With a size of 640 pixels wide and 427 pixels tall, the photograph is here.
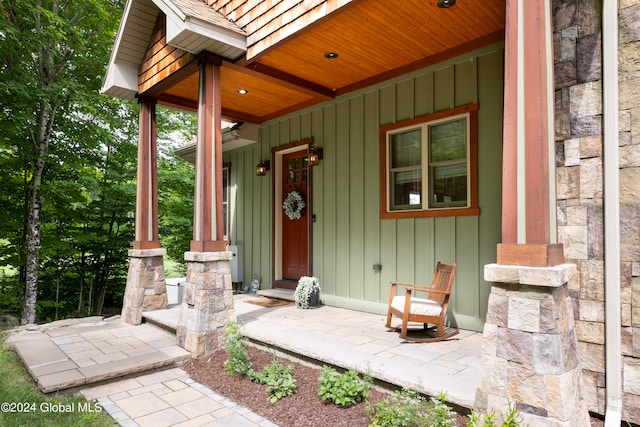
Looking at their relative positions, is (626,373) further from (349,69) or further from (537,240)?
(349,69)

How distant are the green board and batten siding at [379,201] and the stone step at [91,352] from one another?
219 centimetres

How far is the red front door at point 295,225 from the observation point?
A: 18.7 ft

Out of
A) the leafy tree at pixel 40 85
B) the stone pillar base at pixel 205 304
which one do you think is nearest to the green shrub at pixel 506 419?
the stone pillar base at pixel 205 304

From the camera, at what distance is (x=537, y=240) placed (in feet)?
6.46

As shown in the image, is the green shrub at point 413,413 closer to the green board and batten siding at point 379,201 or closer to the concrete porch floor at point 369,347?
the concrete porch floor at point 369,347

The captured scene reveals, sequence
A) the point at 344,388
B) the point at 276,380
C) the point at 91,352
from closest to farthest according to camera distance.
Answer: the point at 344,388 < the point at 276,380 < the point at 91,352

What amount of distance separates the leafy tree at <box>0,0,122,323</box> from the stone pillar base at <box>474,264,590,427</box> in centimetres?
660

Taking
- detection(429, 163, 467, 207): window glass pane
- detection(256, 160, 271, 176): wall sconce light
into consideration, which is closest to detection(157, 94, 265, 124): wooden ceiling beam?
detection(256, 160, 271, 176): wall sconce light

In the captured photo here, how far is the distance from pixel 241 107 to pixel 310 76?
1628mm

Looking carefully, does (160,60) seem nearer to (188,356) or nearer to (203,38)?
(203,38)

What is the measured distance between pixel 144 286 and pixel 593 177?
4902mm

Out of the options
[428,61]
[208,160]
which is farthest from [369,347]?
[428,61]

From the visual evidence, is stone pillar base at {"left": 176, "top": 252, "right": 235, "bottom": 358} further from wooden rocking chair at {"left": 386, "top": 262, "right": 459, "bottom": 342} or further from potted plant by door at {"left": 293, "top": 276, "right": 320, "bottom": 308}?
wooden rocking chair at {"left": 386, "top": 262, "right": 459, "bottom": 342}

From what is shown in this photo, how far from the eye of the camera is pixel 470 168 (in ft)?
12.5
